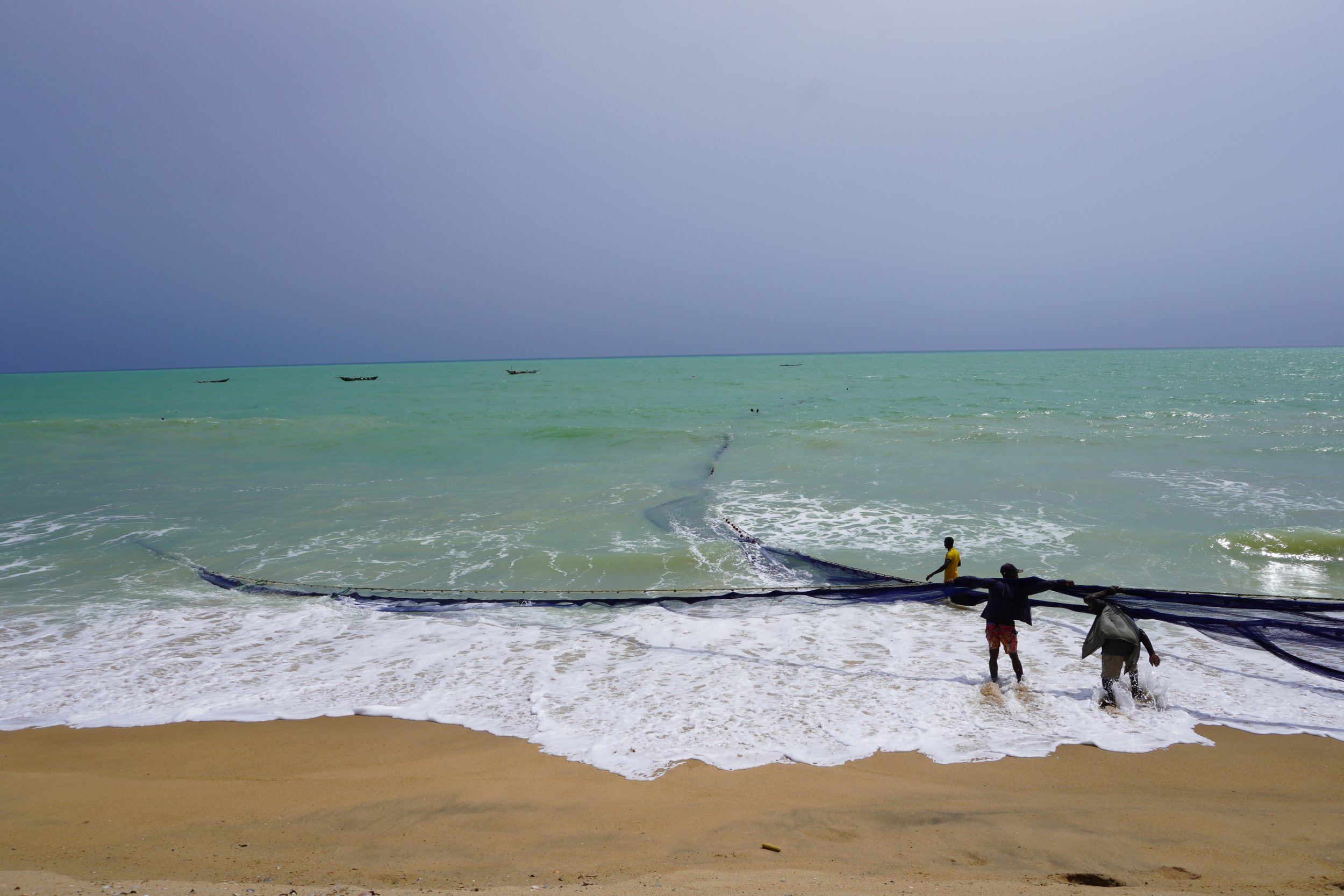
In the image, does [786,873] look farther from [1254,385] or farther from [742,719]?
[1254,385]

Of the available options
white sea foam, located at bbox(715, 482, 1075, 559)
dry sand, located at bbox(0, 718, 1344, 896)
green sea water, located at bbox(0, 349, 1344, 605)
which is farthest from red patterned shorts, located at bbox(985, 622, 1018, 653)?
white sea foam, located at bbox(715, 482, 1075, 559)

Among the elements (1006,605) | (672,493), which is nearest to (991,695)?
(1006,605)

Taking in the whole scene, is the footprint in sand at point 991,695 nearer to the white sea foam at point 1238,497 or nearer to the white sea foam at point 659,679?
the white sea foam at point 659,679

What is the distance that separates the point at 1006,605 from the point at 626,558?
263 inches

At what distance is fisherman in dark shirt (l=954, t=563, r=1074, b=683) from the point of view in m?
6.10

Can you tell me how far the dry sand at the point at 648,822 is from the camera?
3.71 meters

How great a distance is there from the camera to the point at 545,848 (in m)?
4.05

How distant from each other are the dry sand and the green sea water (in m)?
5.43

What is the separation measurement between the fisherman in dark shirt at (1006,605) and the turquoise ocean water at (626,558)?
0.39 meters

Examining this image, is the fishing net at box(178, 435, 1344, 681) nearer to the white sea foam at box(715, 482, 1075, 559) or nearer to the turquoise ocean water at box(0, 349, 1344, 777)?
the turquoise ocean water at box(0, 349, 1344, 777)

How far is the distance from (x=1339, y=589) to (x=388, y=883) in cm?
1208

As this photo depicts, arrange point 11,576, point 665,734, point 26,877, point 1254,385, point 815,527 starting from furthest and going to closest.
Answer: point 1254,385 < point 815,527 < point 11,576 < point 665,734 < point 26,877

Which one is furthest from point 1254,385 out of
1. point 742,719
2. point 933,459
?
point 742,719

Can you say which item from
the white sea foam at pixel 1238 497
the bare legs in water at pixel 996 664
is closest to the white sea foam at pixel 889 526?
the white sea foam at pixel 1238 497
